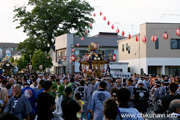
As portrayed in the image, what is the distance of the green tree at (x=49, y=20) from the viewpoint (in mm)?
49938

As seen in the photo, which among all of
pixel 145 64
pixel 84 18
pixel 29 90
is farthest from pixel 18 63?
Answer: pixel 29 90

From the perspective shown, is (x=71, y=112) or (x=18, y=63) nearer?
(x=71, y=112)

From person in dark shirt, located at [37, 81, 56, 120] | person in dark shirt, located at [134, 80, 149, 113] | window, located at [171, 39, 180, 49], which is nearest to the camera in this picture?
person in dark shirt, located at [37, 81, 56, 120]

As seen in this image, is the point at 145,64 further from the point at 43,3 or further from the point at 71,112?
the point at 71,112

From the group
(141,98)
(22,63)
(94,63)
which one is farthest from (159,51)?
(22,63)

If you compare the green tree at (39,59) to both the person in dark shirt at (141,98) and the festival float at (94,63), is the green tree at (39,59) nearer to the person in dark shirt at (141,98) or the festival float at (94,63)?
the festival float at (94,63)

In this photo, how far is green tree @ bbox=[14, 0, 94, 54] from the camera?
164ft

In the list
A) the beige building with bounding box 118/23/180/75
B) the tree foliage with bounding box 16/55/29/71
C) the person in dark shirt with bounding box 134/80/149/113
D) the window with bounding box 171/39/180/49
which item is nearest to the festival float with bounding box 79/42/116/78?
the beige building with bounding box 118/23/180/75

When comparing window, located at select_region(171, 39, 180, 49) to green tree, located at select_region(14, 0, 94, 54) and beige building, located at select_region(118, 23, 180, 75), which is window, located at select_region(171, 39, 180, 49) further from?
green tree, located at select_region(14, 0, 94, 54)

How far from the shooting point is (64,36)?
50094mm

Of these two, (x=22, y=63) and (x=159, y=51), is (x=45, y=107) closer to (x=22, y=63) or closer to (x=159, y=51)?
(x=159, y=51)

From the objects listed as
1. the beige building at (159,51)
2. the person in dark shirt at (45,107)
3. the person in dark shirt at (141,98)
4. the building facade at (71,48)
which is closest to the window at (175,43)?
the beige building at (159,51)

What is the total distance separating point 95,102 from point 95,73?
1753 centimetres

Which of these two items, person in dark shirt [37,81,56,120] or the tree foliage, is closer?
person in dark shirt [37,81,56,120]
